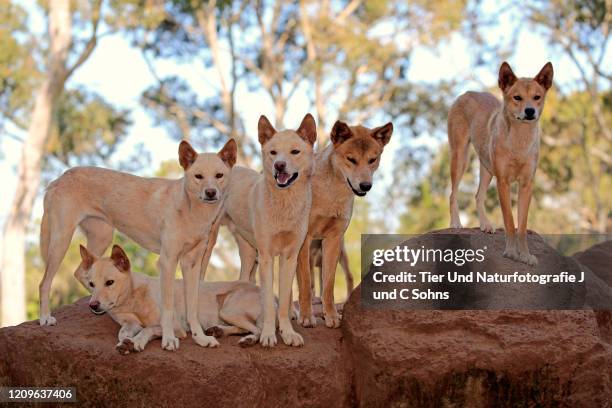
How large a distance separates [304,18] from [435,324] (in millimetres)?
17369

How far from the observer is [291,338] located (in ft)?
21.7

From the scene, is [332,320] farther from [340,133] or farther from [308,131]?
[308,131]

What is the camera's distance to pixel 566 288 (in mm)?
7094

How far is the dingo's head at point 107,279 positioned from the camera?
6.59 meters

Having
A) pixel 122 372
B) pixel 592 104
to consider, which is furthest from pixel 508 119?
pixel 592 104

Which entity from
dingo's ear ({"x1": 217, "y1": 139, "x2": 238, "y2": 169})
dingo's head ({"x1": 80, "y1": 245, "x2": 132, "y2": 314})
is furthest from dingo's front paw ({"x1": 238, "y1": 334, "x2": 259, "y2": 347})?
dingo's ear ({"x1": 217, "y1": 139, "x2": 238, "y2": 169})

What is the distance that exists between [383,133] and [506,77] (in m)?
1.23

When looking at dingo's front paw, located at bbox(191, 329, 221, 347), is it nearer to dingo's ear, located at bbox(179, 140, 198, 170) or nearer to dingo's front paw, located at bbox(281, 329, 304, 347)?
dingo's front paw, located at bbox(281, 329, 304, 347)

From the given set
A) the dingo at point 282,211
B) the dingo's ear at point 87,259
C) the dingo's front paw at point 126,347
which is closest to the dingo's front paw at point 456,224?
the dingo at point 282,211

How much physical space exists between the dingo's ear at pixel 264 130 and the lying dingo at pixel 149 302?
1.42m

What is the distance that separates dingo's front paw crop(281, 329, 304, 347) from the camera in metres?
6.61

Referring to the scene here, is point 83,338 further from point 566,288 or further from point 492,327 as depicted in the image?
point 566,288

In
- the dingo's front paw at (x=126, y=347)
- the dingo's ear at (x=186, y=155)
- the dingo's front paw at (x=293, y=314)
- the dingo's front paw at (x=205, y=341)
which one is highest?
the dingo's ear at (x=186, y=155)

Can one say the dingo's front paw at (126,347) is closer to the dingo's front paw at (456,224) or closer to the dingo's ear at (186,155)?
the dingo's ear at (186,155)
